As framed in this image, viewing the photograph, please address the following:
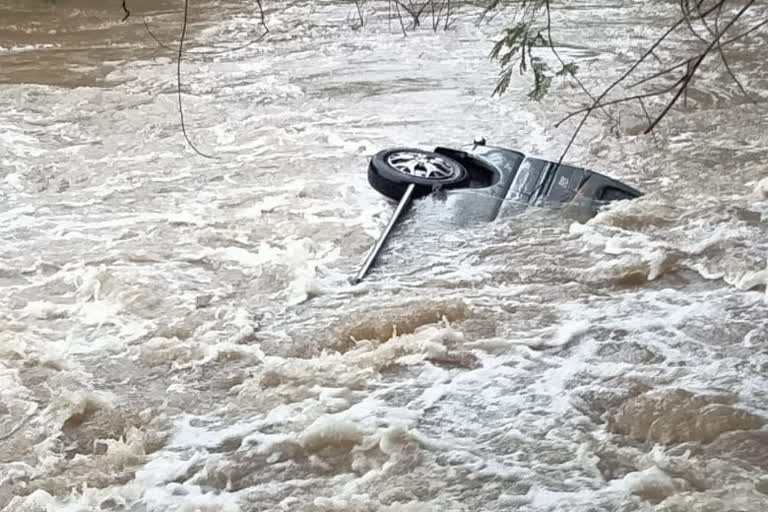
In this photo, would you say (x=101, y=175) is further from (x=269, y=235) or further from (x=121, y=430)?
(x=121, y=430)

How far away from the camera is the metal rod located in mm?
4422

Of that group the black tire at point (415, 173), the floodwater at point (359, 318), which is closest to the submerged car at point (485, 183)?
the black tire at point (415, 173)

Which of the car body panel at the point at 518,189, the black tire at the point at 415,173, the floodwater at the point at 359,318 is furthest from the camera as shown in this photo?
the black tire at the point at 415,173

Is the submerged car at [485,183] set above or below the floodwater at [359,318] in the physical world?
above

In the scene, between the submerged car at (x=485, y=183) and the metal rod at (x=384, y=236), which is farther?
the submerged car at (x=485, y=183)

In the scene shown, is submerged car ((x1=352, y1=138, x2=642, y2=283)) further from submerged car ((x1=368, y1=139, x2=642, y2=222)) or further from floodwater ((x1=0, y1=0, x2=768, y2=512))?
floodwater ((x1=0, y1=0, x2=768, y2=512))

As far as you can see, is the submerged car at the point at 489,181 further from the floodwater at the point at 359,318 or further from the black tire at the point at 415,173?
the floodwater at the point at 359,318

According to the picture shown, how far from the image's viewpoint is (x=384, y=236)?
4.70 meters

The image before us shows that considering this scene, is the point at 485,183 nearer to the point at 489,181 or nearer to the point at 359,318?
the point at 489,181

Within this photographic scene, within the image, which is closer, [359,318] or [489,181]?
[359,318]

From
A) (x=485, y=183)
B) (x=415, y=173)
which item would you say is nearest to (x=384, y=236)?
(x=415, y=173)

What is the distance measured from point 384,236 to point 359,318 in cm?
76

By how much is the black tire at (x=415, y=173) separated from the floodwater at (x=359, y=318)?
0.14 m

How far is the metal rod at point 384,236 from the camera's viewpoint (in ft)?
14.5
